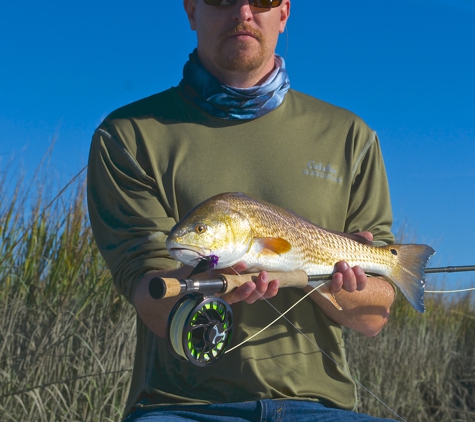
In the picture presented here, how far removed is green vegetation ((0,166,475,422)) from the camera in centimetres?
482

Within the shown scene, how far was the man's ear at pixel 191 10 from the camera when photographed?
360 cm

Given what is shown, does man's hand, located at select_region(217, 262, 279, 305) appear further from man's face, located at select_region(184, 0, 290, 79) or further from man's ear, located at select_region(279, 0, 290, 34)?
man's ear, located at select_region(279, 0, 290, 34)

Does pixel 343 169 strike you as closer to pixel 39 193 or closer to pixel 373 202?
pixel 373 202

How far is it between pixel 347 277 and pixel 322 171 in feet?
2.34

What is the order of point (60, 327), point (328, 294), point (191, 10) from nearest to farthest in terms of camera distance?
1. point (328, 294)
2. point (191, 10)
3. point (60, 327)

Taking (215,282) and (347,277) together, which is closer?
(215,282)

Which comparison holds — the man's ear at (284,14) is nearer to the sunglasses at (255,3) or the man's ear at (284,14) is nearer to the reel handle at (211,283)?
the sunglasses at (255,3)

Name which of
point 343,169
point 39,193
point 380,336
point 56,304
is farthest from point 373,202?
point 380,336

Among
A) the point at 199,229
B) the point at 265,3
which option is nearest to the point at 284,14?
the point at 265,3

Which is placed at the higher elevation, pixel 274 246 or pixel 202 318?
pixel 274 246

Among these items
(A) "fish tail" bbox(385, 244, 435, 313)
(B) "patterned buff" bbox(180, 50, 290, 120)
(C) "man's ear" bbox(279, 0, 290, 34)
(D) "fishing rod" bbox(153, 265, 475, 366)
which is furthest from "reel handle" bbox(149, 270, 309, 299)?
(C) "man's ear" bbox(279, 0, 290, 34)

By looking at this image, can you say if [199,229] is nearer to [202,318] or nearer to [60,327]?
[202,318]

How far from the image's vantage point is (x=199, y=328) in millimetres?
2324

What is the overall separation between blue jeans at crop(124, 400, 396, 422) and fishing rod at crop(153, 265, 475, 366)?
0.35m
